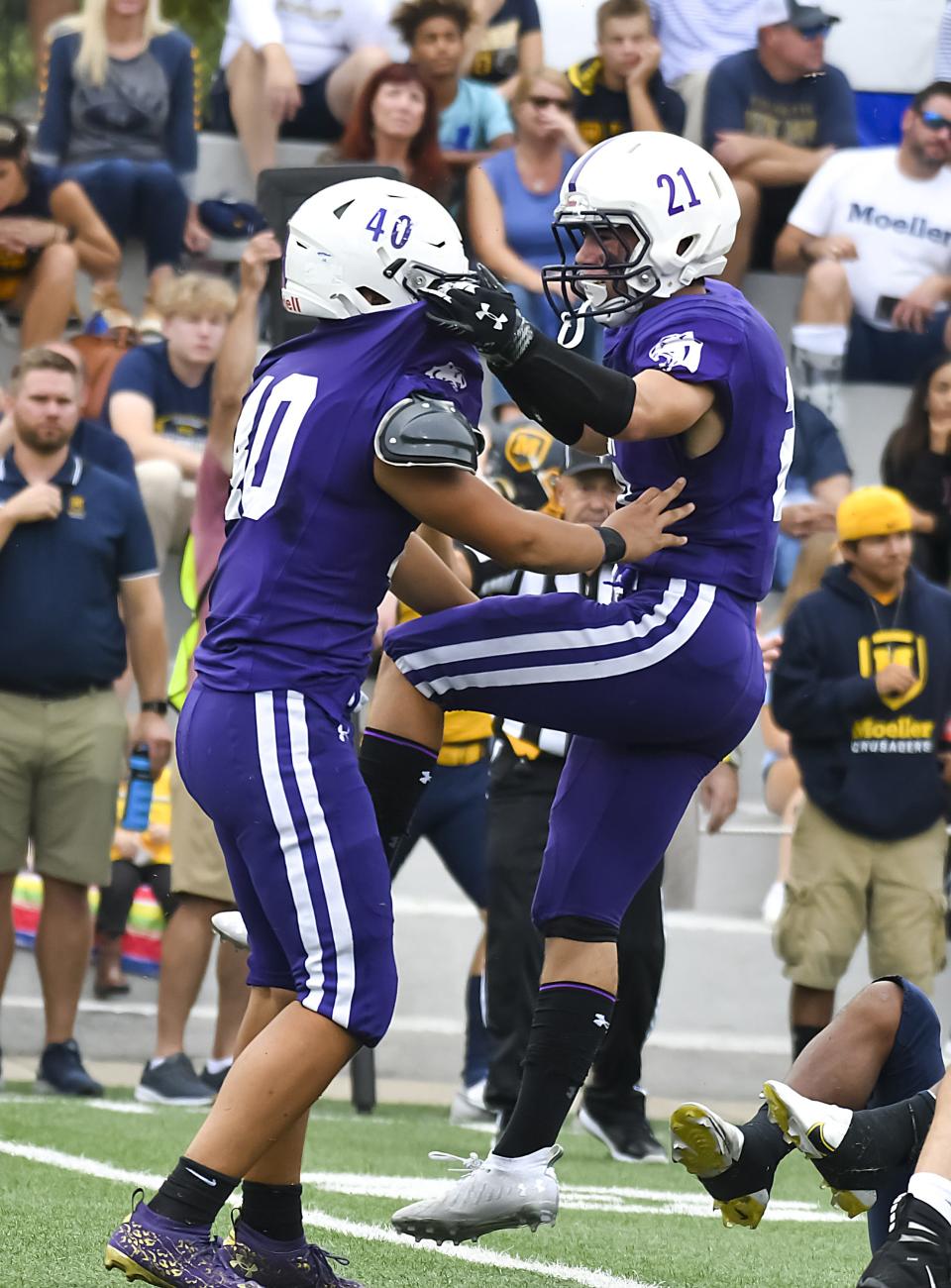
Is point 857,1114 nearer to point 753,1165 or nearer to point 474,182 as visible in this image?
point 753,1165

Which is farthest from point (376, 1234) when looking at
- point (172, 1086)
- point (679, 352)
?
point (172, 1086)

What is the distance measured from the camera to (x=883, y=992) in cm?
378

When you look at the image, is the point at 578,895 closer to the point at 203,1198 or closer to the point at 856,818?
the point at 203,1198

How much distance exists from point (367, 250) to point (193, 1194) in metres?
1.64

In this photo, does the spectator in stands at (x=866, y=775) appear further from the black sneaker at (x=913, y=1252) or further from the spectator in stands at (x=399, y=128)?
the black sneaker at (x=913, y=1252)

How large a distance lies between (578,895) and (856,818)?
3478mm

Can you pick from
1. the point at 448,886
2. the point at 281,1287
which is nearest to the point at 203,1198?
the point at 281,1287

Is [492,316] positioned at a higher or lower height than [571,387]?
higher

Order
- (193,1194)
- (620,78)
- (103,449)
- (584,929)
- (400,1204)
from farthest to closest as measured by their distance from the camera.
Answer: (620,78) → (103,449) → (400,1204) → (584,929) → (193,1194)

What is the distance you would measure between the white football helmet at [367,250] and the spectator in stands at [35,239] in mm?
5772

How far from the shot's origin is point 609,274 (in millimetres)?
4211

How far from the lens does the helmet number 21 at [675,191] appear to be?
4.18 m

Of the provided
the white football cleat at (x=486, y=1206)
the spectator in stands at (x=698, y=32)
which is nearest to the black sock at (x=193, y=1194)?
the white football cleat at (x=486, y=1206)

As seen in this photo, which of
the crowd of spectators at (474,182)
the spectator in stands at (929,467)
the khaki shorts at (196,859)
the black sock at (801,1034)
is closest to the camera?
the khaki shorts at (196,859)
